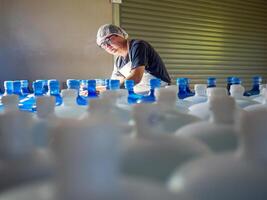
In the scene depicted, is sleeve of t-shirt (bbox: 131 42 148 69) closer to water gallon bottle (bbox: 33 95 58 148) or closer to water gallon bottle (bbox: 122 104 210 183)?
water gallon bottle (bbox: 33 95 58 148)

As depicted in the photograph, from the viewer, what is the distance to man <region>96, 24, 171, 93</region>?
73.7 inches

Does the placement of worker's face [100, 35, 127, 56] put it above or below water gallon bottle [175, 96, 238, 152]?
above

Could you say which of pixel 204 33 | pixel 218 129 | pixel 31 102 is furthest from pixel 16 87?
pixel 204 33

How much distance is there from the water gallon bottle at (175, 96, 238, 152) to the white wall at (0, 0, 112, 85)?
209cm

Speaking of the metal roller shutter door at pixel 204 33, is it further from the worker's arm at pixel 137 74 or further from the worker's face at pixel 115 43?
the worker's arm at pixel 137 74

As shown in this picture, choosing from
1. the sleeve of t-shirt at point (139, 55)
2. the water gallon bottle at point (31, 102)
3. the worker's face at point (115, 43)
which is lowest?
the water gallon bottle at point (31, 102)

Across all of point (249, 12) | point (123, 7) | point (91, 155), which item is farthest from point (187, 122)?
point (249, 12)

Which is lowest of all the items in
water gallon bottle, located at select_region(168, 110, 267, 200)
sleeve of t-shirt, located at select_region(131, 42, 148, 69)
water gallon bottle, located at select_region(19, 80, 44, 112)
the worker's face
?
water gallon bottle, located at select_region(19, 80, 44, 112)

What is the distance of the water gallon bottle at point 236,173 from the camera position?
0.31m

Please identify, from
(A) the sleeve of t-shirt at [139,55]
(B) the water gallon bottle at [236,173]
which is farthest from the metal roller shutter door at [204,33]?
(B) the water gallon bottle at [236,173]

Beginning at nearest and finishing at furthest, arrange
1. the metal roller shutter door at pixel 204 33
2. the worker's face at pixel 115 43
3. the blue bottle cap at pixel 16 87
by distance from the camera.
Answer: the blue bottle cap at pixel 16 87 → the worker's face at pixel 115 43 → the metal roller shutter door at pixel 204 33

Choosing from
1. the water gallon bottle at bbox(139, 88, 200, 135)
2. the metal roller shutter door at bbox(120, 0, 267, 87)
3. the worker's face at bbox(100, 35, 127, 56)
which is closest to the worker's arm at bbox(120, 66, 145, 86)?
the worker's face at bbox(100, 35, 127, 56)

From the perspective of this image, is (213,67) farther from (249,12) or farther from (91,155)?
(91,155)

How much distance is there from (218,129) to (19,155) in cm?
24
